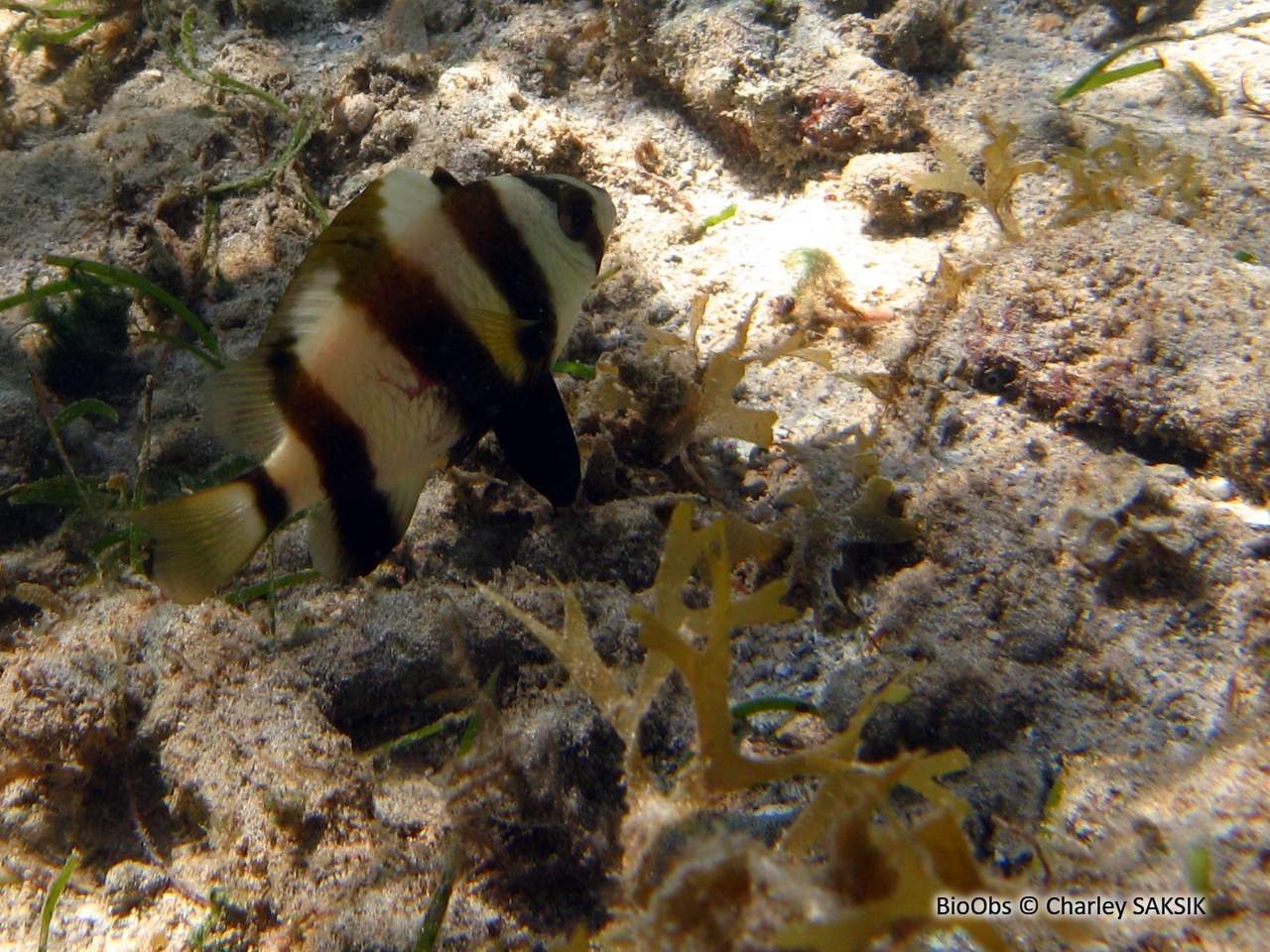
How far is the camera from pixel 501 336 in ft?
5.44

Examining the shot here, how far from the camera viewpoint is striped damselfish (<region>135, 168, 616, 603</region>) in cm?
151

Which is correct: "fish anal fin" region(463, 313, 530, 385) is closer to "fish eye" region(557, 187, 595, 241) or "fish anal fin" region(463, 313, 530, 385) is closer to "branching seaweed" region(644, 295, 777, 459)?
"fish eye" region(557, 187, 595, 241)

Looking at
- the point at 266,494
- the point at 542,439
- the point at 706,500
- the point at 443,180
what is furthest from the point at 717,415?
the point at 266,494

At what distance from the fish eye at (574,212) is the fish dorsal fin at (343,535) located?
2.47 feet

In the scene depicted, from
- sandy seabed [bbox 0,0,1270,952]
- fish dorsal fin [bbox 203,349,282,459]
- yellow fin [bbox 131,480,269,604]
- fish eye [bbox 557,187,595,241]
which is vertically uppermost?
fish eye [bbox 557,187,595,241]

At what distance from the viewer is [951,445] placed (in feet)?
7.18

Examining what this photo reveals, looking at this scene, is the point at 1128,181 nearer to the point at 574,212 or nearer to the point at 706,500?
the point at 706,500

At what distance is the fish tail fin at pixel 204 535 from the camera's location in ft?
4.83

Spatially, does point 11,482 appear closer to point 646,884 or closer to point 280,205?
point 280,205

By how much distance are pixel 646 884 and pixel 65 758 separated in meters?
1.63

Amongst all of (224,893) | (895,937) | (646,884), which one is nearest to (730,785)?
(646,884)

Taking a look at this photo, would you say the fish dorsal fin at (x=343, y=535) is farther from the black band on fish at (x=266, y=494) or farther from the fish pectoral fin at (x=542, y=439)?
the fish pectoral fin at (x=542, y=439)

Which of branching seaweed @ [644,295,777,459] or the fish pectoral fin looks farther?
branching seaweed @ [644,295,777,459]

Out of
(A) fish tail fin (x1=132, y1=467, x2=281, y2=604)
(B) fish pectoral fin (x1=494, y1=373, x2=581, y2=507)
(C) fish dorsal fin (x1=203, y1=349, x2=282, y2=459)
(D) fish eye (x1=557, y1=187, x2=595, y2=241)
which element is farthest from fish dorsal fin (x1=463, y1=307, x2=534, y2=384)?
(A) fish tail fin (x1=132, y1=467, x2=281, y2=604)
